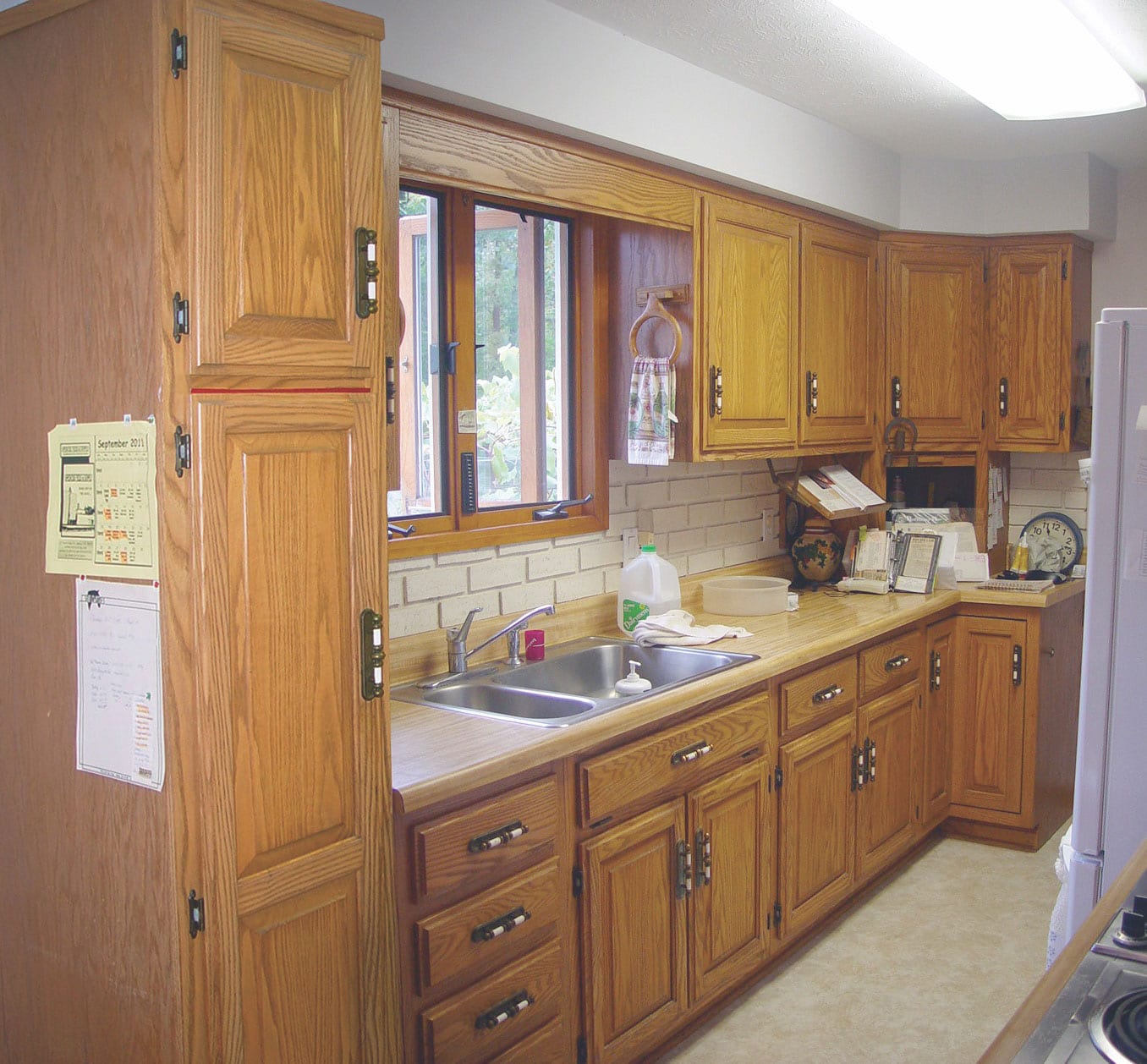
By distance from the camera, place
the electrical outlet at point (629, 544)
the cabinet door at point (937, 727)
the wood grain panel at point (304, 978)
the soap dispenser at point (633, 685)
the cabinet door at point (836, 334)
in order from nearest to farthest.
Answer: the wood grain panel at point (304, 978) → the soap dispenser at point (633, 685) → the electrical outlet at point (629, 544) → the cabinet door at point (836, 334) → the cabinet door at point (937, 727)

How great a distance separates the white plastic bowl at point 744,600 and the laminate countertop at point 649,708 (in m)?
0.03

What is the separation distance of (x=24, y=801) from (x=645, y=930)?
1.35m

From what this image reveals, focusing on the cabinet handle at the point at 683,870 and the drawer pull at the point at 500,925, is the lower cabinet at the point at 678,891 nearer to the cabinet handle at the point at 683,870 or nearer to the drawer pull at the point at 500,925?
the cabinet handle at the point at 683,870

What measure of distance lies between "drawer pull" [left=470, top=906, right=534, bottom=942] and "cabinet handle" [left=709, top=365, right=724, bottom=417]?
5.33 ft

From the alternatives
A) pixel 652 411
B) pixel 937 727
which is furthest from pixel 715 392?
pixel 937 727

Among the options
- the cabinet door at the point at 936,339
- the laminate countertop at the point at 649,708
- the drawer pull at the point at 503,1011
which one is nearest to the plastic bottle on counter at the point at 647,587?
the laminate countertop at the point at 649,708

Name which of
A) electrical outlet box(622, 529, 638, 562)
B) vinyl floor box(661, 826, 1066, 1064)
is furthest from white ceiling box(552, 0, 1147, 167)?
vinyl floor box(661, 826, 1066, 1064)

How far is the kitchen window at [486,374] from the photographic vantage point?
2943mm

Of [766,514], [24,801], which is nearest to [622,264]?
[766,514]

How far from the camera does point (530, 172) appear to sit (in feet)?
8.86

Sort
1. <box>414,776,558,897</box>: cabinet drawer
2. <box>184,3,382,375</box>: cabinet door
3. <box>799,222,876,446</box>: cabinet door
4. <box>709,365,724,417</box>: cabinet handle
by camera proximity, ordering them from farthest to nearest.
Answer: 1. <box>799,222,876,446</box>: cabinet door
2. <box>709,365,724,417</box>: cabinet handle
3. <box>414,776,558,897</box>: cabinet drawer
4. <box>184,3,382,375</box>: cabinet door

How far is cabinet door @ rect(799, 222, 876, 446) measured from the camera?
3873 mm

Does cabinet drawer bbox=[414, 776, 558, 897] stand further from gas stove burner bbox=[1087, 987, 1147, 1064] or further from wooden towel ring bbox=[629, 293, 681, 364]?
wooden towel ring bbox=[629, 293, 681, 364]

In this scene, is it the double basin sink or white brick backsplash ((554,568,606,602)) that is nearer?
the double basin sink
